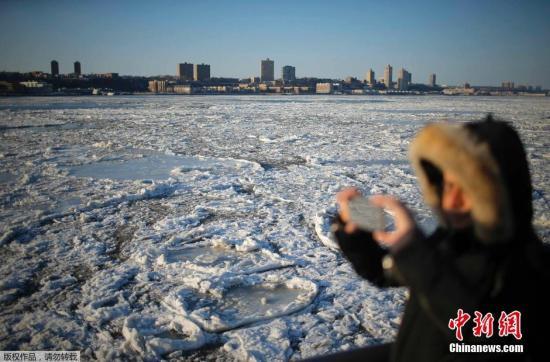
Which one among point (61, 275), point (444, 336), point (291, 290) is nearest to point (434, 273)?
point (444, 336)

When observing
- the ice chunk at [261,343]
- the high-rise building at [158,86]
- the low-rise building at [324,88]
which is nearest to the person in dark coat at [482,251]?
the ice chunk at [261,343]

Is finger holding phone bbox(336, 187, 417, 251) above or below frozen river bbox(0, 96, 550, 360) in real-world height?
above

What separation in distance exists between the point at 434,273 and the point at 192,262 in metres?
2.83

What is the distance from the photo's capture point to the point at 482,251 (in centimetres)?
96

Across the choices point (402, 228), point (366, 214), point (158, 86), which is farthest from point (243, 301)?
point (158, 86)

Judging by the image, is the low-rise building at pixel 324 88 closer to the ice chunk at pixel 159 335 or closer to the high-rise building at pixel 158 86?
the high-rise building at pixel 158 86

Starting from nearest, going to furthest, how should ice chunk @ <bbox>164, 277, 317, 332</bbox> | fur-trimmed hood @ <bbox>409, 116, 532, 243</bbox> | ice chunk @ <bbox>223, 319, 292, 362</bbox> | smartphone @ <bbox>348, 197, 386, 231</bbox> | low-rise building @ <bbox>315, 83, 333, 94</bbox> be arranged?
fur-trimmed hood @ <bbox>409, 116, 532, 243</bbox>
smartphone @ <bbox>348, 197, 386, 231</bbox>
ice chunk @ <bbox>223, 319, 292, 362</bbox>
ice chunk @ <bbox>164, 277, 317, 332</bbox>
low-rise building @ <bbox>315, 83, 333, 94</bbox>

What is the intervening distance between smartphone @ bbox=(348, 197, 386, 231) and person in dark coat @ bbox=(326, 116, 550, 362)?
0.12m

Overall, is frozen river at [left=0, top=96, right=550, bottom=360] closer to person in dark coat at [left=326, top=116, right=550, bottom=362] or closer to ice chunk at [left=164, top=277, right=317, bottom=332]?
ice chunk at [left=164, top=277, right=317, bottom=332]

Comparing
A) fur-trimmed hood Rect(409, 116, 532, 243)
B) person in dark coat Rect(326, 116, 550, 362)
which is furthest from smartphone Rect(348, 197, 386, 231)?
fur-trimmed hood Rect(409, 116, 532, 243)

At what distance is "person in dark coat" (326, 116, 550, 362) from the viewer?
93 centimetres

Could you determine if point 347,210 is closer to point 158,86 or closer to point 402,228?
point 402,228

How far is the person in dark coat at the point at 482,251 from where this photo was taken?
0.93m

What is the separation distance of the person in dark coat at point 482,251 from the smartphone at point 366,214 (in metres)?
0.12
